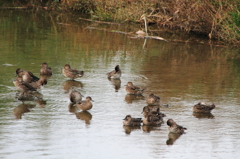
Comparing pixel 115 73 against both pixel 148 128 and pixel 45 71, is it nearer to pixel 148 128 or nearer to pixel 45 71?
pixel 45 71

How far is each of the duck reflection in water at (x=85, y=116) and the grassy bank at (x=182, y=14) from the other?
10057mm

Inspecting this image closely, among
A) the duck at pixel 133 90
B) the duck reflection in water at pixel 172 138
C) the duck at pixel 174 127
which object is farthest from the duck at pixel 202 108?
the duck at pixel 133 90

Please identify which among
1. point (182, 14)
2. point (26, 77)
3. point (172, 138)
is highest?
point (182, 14)

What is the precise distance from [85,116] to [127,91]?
218cm

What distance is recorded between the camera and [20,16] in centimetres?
2658

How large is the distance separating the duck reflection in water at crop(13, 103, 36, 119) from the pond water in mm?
21

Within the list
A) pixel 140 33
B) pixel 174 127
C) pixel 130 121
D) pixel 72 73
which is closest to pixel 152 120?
pixel 130 121

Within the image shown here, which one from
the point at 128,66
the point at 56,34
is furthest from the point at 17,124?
the point at 56,34

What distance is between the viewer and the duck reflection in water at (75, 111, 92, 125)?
9414 millimetres

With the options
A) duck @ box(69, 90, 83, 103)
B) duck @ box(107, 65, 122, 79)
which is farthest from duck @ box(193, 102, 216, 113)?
duck @ box(107, 65, 122, 79)

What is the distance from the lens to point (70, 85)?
12.5 m

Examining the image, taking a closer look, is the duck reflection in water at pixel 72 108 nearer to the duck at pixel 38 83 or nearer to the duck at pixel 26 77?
the duck at pixel 38 83

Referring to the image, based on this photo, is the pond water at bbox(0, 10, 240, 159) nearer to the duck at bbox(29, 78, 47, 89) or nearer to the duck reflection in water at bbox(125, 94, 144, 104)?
the duck reflection in water at bbox(125, 94, 144, 104)

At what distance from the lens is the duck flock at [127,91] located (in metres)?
9.01
